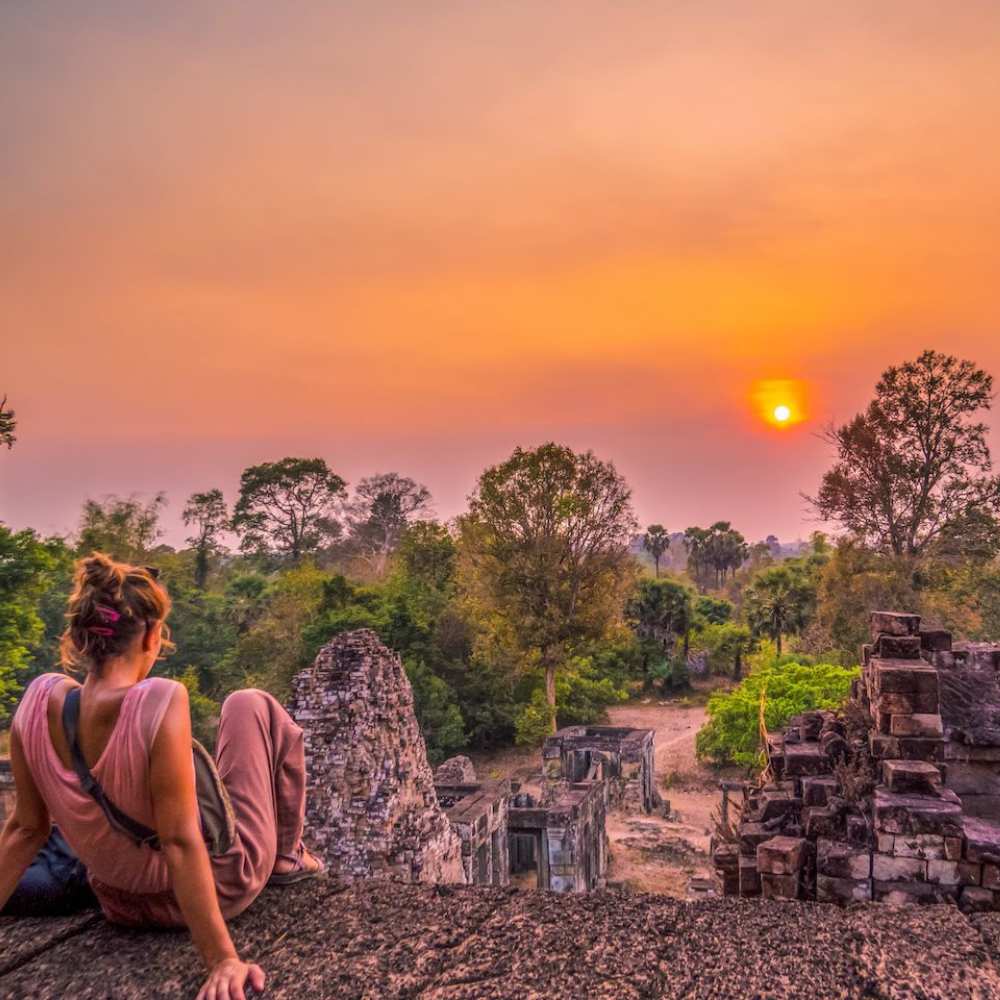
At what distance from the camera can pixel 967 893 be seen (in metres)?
4.50

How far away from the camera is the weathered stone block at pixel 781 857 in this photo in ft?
15.9

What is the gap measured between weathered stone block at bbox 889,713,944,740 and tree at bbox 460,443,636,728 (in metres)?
20.4

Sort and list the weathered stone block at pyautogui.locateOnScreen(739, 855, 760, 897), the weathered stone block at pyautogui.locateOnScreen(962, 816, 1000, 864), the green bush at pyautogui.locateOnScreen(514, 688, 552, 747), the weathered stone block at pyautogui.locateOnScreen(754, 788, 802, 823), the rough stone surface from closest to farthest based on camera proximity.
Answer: the weathered stone block at pyautogui.locateOnScreen(962, 816, 1000, 864) → the weathered stone block at pyautogui.locateOnScreen(739, 855, 760, 897) → the weathered stone block at pyautogui.locateOnScreen(754, 788, 802, 823) → the rough stone surface → the green bush at pyautogui.locateOnScreen(514, 688, 552, 747)

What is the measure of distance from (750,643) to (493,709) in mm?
13049

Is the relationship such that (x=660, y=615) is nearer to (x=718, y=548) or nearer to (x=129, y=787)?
(x=718, y=548)

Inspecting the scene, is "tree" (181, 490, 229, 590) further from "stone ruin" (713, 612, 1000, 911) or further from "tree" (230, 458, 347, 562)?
"stone ruin" (713, 612, 1000, 911)

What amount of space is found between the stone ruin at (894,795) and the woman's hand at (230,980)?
3.73 meters

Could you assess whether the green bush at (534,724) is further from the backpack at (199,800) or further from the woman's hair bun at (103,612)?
the woman's hair bun at (103,612)

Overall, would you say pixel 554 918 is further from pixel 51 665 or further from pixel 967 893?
pixel 51 665

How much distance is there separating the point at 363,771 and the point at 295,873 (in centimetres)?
536

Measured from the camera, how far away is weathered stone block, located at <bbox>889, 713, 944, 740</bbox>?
5.18 meters

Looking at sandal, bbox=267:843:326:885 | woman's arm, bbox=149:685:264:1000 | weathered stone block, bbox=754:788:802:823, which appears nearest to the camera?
woman's arm, bbox=149:685:264:1000

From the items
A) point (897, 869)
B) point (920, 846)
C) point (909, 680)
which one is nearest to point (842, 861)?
point (897, 869)

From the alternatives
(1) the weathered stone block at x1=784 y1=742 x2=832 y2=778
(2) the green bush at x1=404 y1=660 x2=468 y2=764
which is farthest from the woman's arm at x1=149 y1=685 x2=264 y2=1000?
(2) the green bush at x1=404 y1=660 x2=468 y2=764
